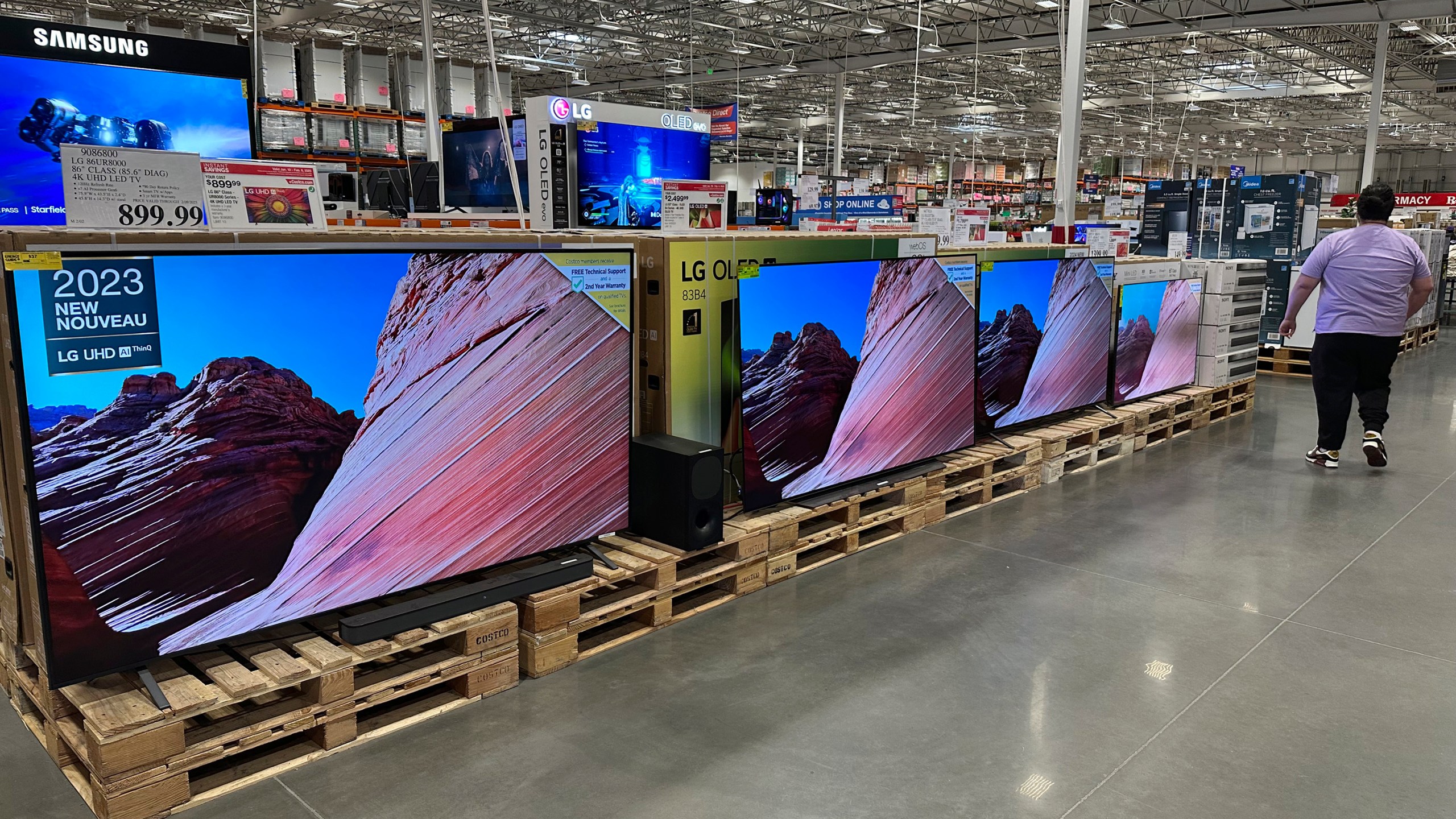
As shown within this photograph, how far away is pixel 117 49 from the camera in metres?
5.07

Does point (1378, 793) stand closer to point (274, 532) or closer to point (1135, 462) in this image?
point (274, 532)

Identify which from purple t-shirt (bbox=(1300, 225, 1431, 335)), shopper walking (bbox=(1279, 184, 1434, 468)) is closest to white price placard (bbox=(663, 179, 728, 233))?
shopper walking (bbox=(1279, 184, 1434, 468))

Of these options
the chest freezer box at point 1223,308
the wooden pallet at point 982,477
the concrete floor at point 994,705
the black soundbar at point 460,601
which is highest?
the chest freezer box at point 1223,308

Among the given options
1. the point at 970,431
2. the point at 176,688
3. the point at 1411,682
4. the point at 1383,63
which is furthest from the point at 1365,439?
the point at 1383,63

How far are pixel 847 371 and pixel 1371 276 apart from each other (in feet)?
14.0

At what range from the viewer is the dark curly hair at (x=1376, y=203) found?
21.9 ft

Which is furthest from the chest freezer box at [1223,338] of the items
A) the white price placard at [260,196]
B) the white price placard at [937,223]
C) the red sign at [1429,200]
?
the red sign at [1429,200]

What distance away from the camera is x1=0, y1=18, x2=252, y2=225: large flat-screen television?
4.89 m

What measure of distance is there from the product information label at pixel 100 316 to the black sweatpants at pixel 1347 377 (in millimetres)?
7207

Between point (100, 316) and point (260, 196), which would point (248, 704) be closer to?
point (100, 316)

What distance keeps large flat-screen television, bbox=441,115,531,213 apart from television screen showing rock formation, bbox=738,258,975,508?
3175 mm

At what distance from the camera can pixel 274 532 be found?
3.05 meters

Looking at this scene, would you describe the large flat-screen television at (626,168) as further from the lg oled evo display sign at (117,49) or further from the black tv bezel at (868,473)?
the lg oled evo display sign at (117,49)

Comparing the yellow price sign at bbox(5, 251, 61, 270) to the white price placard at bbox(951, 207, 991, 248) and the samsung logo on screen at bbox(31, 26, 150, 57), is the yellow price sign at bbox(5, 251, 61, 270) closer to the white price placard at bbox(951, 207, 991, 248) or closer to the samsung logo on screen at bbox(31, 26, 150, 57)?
the samsung logo on screen at bbox(31, 26, 150, 57)
